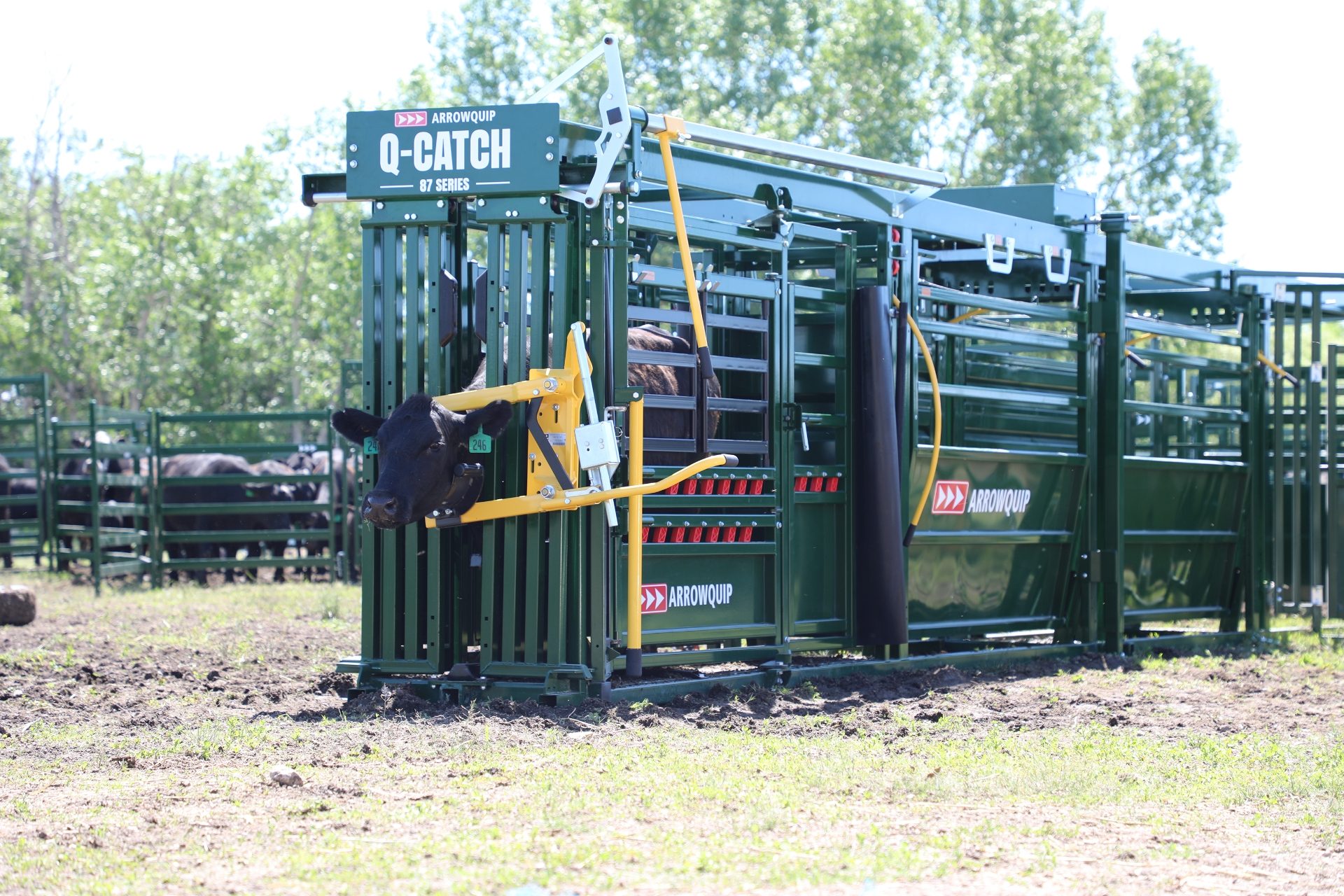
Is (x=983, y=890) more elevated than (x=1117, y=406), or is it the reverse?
(x=1117, y=406)

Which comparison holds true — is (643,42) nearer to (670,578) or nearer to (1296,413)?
(1296,413)

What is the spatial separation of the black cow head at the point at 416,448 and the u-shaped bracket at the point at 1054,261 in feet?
15.3

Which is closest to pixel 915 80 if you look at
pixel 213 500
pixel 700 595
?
pixel 213 500

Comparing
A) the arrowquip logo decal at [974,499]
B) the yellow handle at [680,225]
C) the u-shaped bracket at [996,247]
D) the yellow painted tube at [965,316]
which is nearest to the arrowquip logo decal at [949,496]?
the arrowquip logo decal at [974,499]

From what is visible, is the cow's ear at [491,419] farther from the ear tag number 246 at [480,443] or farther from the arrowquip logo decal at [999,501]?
the arrowquip logo decal at [999,501]

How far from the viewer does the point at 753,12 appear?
1693 inches

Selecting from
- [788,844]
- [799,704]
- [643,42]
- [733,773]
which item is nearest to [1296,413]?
[799,704]

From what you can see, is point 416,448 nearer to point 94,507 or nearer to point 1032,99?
point 94,507

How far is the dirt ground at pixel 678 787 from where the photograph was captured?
15.0 feet

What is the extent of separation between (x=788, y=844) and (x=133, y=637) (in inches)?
310

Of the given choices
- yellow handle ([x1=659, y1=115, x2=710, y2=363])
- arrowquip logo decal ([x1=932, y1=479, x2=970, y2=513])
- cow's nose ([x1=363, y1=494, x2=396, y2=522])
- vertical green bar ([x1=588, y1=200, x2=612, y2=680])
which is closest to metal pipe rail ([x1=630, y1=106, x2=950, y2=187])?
yellow handle ([x1=659, y1=115, x2=710, y2=363])

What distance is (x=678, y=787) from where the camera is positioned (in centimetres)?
573

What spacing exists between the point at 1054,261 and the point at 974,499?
2026 mm

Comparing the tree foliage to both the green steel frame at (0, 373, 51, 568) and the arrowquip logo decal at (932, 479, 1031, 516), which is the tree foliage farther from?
the arrowquip logo decal at (932, 479, 1031, 516)
